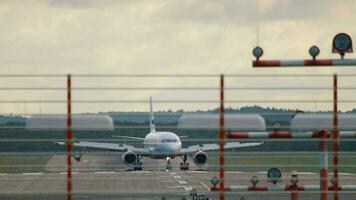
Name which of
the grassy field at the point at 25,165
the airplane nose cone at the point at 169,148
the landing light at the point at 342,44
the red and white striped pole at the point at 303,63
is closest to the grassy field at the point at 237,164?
the grassy field at the point at 25,165

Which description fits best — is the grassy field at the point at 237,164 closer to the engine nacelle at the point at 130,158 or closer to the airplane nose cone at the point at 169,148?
the airplane nose cone at the point at 169,148

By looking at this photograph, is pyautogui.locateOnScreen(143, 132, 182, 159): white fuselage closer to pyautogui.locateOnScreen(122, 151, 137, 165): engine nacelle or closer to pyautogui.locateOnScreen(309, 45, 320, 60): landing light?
pyautogui.locateOnScreen(122, 151, 137, 165): engine nacelle

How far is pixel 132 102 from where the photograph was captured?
9883mm

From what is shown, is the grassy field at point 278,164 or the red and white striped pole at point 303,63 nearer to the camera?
the red and white striped pole at point 303,63

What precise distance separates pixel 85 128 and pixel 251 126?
1.54 m

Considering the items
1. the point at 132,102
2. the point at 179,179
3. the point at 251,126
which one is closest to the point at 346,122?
the point at 251,126

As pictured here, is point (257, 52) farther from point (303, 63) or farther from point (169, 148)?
point (169, 148)

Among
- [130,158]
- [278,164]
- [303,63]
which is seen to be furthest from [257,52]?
[130,158]

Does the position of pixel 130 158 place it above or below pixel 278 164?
below

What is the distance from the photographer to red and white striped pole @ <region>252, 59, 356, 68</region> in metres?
10.0

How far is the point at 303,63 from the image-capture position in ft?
33.0

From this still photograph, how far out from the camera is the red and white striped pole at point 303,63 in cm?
1001

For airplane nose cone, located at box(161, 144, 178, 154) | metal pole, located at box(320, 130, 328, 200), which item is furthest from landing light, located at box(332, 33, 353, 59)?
airplane nose cone, located at box(161, 144, 178, 154)

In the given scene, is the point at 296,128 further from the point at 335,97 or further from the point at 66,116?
the point at 66,116
